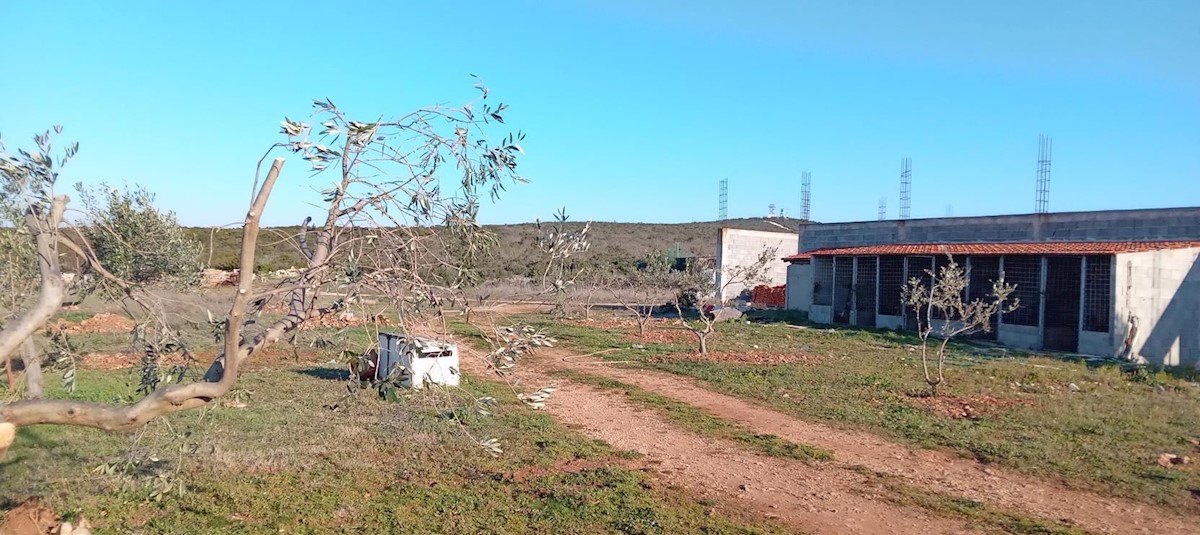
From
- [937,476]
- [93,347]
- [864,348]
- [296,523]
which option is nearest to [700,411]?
[937,476]

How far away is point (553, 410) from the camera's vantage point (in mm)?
12109

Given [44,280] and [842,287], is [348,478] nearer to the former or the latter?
[44,280]

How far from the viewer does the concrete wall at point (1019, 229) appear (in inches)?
906

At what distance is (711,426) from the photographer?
1095 centimetres

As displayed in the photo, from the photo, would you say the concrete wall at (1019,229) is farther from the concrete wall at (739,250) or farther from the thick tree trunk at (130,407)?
the thick tree trunk at (130,407)

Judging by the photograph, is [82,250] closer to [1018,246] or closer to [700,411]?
[700,411]

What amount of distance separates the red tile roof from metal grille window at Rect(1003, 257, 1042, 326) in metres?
0.37

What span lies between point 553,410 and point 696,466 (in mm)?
3796

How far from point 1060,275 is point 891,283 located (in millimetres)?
5520

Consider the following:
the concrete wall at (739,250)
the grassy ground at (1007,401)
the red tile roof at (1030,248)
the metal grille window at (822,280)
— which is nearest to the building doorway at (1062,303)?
the red tile roof at (1030,248)

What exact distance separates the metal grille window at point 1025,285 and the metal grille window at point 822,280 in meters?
7.09

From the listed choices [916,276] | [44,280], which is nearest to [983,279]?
[916,276]

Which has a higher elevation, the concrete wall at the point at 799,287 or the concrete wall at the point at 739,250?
the concrete wall at the point at 739,250

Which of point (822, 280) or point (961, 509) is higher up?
point (822, 280)
